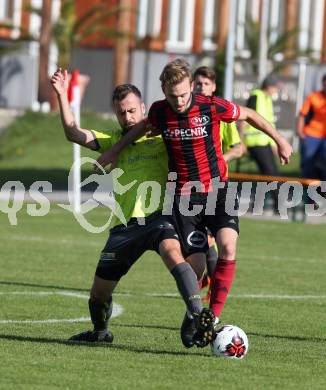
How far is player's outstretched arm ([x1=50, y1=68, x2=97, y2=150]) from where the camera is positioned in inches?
369

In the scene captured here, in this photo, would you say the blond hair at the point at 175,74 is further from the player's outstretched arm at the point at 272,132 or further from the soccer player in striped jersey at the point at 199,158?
the player's outstretched arm at the point at 272,132

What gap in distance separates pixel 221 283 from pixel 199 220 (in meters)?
0.46

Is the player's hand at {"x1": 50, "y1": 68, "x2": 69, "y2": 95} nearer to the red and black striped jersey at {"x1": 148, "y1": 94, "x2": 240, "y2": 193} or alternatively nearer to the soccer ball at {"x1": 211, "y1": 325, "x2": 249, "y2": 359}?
the red and black striped jersey at {"x1": 148, "y1": 94, "x2": 240, "y2": 193}

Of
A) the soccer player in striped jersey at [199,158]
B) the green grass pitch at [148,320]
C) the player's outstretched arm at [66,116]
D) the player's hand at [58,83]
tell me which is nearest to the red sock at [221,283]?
the soccer player in striped jersey at [199,158]

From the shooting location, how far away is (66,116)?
31.0 ft

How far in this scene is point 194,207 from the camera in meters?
9.48

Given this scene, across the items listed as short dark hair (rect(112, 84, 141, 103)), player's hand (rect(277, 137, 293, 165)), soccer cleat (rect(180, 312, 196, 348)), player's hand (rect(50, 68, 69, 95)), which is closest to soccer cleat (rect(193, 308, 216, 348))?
soccer cleat (rect(180, 312, 196, 348))

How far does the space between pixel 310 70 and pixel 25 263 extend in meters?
24.5

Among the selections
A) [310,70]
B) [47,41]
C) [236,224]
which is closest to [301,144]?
[236,224]

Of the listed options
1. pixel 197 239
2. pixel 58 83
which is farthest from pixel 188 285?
pixel 58 83

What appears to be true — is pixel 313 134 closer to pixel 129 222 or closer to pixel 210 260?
pixel 210 260

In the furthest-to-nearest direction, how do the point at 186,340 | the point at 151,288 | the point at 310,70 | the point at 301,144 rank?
the point at 310,70, the point at 301,144, the point at 151,288, the point at 186,340

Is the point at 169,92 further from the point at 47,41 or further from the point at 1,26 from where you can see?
the point at 1,26

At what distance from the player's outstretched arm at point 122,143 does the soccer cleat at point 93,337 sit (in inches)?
47.7
